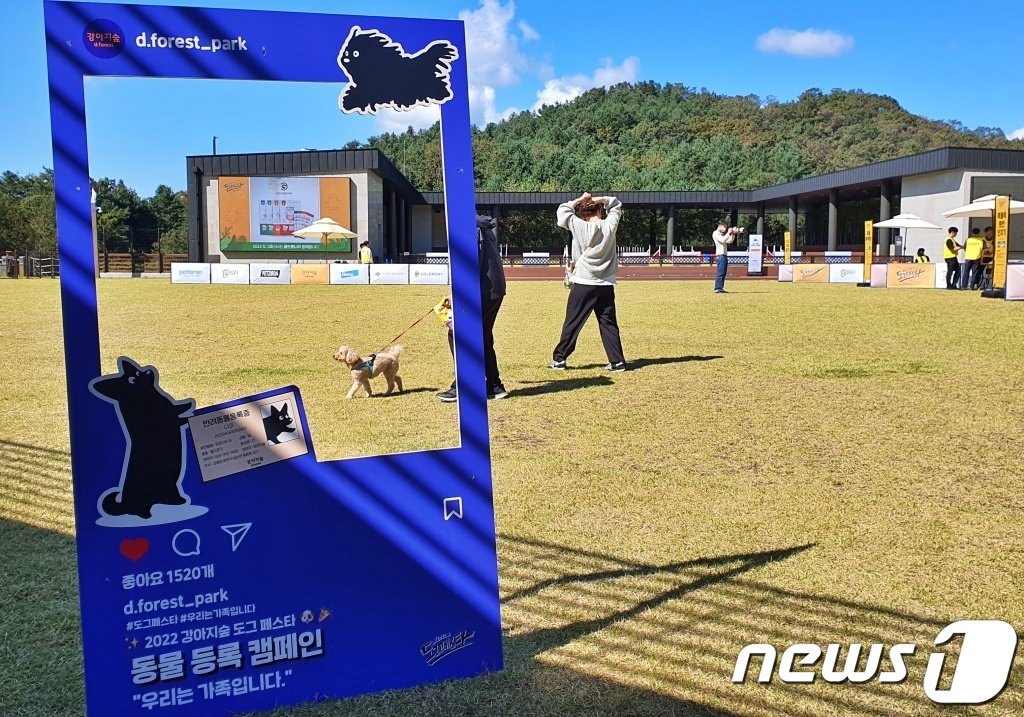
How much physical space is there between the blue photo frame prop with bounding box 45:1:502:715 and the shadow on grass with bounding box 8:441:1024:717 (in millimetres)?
181

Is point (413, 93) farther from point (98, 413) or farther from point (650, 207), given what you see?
point (650, 207)

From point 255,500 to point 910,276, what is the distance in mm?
28014

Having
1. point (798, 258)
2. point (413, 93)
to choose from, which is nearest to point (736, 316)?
point (413, 93)

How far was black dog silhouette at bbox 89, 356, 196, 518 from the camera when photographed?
2.36 m

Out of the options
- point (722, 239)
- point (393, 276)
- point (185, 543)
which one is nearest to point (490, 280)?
point (393, 276)

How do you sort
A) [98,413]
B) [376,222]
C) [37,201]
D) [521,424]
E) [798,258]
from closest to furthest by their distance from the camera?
1. [98,413]
2. [521,424]
3. [376,222]
4. [798,258]
5. [37,201]

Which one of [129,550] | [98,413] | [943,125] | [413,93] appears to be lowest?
[129,550]

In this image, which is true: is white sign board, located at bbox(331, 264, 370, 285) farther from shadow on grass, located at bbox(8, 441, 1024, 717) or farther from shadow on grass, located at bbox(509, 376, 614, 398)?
shadow on grass, located at bbox(8, 441, 1024, 717)

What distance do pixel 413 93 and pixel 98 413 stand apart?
3.98 feet

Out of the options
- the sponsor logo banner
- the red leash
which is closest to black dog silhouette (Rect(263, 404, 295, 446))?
the red leash

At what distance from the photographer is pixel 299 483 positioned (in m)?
2.52

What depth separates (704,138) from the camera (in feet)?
388

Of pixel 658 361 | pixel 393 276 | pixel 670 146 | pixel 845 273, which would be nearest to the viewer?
pixel 658 361

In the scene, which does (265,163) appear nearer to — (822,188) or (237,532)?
(237,532)
